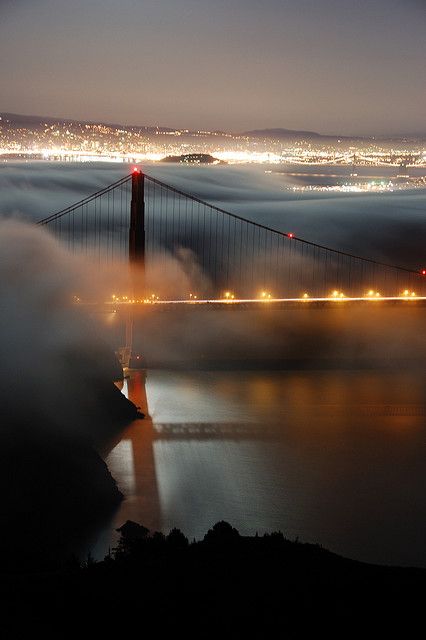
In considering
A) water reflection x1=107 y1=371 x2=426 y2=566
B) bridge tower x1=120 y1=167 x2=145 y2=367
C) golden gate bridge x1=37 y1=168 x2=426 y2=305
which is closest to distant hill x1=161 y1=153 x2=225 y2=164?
golden gate bridge x1=37 y1=168 x2=426 y2=305

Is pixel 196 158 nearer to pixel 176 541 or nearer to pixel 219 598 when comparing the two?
pixel 176 541

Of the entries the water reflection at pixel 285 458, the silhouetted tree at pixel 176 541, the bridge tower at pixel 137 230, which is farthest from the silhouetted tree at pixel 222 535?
the bridge tower at pixel 137 230

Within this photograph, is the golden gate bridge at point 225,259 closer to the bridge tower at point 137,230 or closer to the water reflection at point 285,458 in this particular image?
the bridge tower at point 137,230

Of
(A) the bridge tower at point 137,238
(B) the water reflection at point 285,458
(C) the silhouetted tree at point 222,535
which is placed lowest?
(B) the water reflection at point 285,458

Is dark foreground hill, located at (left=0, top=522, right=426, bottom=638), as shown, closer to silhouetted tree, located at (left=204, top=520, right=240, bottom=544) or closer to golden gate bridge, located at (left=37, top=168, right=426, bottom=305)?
silhouetted tree, located at (left=204, top=520, right=240, bottom=544)

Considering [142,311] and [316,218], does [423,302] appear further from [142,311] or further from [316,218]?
[316,218]

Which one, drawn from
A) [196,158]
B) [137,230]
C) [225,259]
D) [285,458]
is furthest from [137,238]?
[196,158]

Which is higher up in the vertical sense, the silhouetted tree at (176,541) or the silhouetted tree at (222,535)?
the silhouetted tree at (222,535)
